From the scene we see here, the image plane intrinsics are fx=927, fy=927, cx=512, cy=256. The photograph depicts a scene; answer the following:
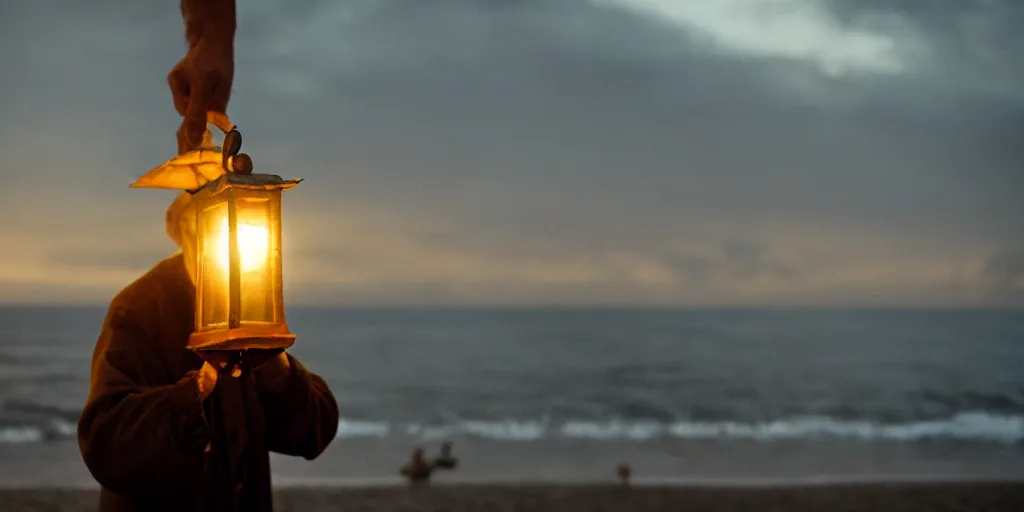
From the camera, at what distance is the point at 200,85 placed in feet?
6.72

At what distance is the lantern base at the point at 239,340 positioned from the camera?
161 centimetres

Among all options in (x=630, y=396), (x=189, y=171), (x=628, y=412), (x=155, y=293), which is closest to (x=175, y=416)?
(x=155, y=293)

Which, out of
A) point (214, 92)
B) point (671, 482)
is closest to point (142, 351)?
point (214, 92)

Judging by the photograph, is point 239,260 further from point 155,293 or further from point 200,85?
point 200,85

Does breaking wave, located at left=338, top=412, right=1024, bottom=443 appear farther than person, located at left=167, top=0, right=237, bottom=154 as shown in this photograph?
Yes

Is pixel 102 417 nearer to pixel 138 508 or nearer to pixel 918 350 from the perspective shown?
pixel 138 508

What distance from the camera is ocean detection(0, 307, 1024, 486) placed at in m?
11.7

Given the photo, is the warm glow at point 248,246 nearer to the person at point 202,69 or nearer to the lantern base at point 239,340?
the lantern base at point 239,340

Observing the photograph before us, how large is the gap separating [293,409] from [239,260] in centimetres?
44

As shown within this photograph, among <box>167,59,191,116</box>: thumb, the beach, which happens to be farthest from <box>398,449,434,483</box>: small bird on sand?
<box>167,59,191,116</box>: thumb

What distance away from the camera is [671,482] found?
958 cm

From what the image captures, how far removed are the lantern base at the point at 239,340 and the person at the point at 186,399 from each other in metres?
0.07

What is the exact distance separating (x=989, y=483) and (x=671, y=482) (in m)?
3.08

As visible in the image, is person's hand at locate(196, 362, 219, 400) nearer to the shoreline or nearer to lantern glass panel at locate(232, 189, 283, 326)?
lantern glass panel at locate(232, 189, 283, 326)
